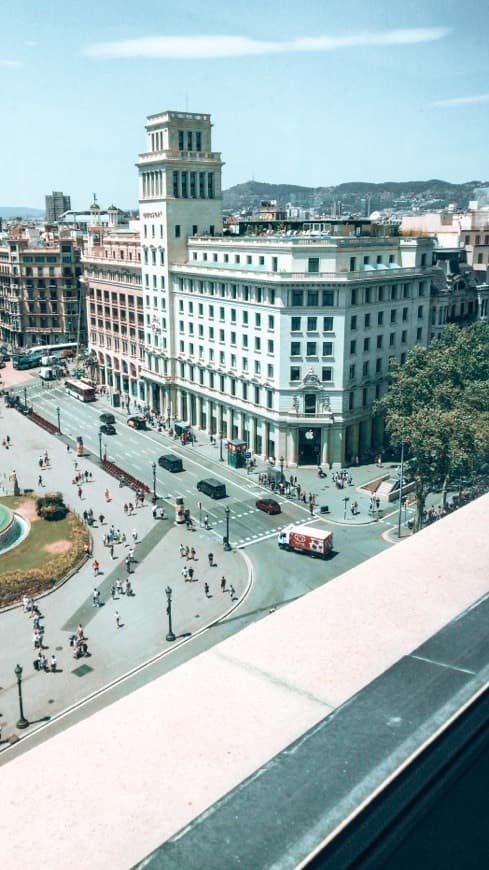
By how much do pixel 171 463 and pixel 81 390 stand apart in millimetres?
37725

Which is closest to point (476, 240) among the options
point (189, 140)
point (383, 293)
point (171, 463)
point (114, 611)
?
point (383, 293)

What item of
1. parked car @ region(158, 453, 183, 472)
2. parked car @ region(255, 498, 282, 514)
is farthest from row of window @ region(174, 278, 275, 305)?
parked car @ region(255, 498, 282, 514)

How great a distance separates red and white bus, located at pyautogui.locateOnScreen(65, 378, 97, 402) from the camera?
357 ft

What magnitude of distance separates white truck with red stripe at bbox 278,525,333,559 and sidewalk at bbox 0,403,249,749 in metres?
3.65

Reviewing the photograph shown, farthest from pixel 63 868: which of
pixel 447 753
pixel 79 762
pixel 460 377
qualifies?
pixel 460 377

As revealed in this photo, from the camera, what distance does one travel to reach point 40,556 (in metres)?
56.6

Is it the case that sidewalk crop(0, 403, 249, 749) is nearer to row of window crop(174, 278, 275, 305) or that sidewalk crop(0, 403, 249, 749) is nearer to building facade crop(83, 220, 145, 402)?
row of window crop(174, 278, 275, 305)

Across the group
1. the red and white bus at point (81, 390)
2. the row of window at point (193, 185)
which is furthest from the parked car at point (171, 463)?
→ the red and white bus at point (81, 390)

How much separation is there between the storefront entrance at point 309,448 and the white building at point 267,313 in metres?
0.10

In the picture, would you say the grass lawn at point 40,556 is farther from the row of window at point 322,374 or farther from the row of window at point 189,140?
the row of window at point 189,140

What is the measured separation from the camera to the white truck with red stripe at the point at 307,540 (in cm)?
5491

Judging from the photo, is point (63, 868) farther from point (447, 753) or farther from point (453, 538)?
point (453, 538)

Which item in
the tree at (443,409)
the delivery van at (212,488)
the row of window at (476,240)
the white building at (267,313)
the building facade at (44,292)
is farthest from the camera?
the building facade at (44,292)

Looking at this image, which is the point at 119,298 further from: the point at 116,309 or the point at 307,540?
the point at 307,540
